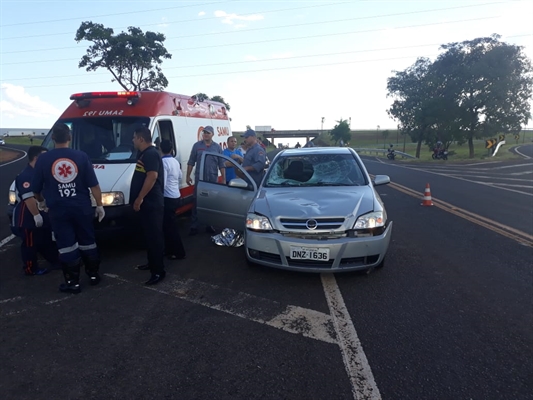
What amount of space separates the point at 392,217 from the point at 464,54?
126ft

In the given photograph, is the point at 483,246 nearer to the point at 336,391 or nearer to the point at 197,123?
the point at 336,391

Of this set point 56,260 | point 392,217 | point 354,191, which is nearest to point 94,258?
point 56,260

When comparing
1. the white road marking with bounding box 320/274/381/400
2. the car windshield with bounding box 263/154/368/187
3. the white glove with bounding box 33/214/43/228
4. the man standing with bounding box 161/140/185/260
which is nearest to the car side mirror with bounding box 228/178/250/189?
the car windshield with bounding box 263/154/368/187

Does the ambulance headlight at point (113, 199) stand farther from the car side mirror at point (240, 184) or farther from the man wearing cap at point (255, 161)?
the man wearing cap at point (255, 161)

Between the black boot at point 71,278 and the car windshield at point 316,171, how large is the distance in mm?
2653

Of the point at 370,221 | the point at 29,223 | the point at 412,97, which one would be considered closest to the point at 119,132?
the point at 29,223

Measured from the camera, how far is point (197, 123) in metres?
9.38

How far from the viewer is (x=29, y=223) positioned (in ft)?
18.1

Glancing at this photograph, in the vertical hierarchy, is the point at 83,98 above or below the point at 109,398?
above

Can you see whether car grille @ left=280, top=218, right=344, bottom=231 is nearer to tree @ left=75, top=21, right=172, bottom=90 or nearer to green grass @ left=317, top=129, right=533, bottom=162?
green grass @ left=317, top=129, right=533, bottom=162

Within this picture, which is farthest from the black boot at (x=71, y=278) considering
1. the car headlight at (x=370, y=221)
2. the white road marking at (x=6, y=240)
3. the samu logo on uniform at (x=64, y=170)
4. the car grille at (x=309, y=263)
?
the car headlight at (x=370, y=221)

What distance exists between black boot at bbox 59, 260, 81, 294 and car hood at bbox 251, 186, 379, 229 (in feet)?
6.93

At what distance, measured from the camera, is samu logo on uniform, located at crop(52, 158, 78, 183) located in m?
4.62

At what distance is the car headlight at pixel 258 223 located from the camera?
5168 millimetres
